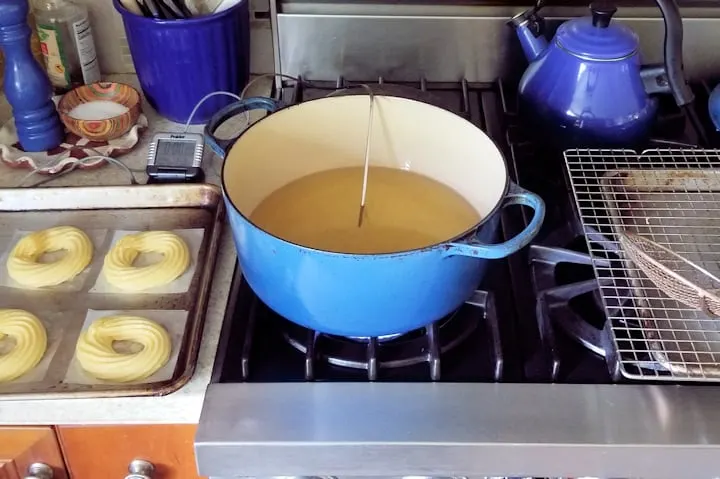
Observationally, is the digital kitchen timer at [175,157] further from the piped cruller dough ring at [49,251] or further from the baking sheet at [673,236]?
the baking sheet at [673,236]

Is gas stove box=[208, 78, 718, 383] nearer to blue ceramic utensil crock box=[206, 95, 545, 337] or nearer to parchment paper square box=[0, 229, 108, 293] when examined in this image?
blue ceramic utensil crock box=[206, 95, 545, 337]

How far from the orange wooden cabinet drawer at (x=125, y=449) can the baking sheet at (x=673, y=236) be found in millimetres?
427

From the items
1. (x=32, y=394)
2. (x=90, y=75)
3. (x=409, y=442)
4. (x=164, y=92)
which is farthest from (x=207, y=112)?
(x=409, y=442)

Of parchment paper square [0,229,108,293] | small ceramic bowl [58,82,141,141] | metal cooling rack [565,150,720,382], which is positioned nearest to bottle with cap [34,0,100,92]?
small ceramic bowl [58,82,141,141]

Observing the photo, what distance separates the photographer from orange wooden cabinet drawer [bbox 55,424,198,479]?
728 mm

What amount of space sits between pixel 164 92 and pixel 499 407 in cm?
61

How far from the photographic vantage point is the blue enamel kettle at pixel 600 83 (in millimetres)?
851

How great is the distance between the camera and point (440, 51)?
3.50 ft

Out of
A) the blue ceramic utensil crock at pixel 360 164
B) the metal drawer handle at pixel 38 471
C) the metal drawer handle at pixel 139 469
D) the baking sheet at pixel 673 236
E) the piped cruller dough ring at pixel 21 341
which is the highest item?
the blue ceramic utensil crock at pixel 360 164

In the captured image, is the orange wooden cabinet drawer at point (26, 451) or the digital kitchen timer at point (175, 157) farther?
the digital kitchen timer at point (175, 157)

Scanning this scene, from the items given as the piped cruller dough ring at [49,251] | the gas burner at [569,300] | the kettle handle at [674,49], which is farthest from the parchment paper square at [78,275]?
the kettle handle at [674,49]

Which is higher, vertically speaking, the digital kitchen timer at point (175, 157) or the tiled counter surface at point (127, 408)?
the digital kitchen timer at point (175, 157)

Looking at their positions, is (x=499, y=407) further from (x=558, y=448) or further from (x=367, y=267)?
(x=367, y=267)

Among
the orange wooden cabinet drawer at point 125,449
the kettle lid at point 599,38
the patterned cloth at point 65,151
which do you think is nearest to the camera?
the orange wooden cabinet drawer at point 125,449
